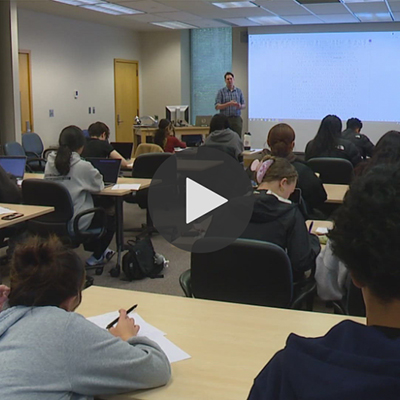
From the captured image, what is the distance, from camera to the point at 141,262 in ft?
15.2

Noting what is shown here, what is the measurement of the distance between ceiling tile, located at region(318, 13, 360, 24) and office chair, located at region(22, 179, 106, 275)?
272 inches

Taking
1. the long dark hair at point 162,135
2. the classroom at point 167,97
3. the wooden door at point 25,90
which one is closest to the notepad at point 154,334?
the classroom at point 167,97

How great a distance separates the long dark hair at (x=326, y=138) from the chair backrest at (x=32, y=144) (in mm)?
4689

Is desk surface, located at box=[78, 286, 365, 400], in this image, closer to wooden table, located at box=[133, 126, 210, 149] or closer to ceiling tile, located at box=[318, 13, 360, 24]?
wooden table, located at box=[133, 126, 210, 149]

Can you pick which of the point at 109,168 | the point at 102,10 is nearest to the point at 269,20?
the point at 102,10

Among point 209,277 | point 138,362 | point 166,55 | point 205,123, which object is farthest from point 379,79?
point 138,362

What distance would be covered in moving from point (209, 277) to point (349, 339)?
1.68m

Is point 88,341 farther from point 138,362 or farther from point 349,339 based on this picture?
point 349,339

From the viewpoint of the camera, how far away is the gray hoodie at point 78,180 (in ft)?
14.7

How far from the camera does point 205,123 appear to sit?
9.98 m

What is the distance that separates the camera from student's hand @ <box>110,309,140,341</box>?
5.74ft
